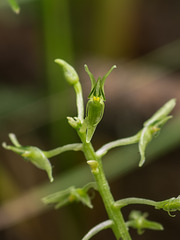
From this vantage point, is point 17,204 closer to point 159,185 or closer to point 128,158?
point 128,158

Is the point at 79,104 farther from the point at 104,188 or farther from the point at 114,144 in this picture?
the point at 104,188

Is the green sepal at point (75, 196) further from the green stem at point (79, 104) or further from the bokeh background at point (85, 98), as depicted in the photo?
the bokeh background at point (85, 98)

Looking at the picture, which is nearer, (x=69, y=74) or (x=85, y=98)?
(x=69, y=74)

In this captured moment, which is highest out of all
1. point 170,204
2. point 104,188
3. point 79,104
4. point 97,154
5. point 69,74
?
point 69,74

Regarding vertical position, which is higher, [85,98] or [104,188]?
[85,98]

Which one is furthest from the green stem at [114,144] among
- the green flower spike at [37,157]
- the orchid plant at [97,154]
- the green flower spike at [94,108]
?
the green flower spike at [37,157]

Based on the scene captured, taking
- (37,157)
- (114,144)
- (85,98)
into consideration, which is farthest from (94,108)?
(85,98)

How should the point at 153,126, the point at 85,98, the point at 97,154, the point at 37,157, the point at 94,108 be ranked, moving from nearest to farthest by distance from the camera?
1. the point at 94,108
2. the point at 97,154
3. the point at 37,157
4. the point at 153,126
5. the point at 85,98

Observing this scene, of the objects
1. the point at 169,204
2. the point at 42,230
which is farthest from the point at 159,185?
the point at 169,204

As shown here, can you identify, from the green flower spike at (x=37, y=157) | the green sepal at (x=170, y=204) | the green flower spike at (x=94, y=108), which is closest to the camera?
the green flower spike at (x=94, y=108)
